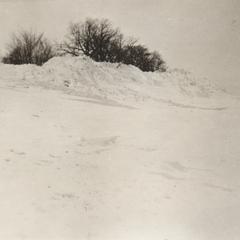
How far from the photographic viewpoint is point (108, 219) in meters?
2.72

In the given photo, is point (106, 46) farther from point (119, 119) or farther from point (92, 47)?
point (119, 119)

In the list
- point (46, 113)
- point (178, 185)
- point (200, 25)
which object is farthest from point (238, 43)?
point (46, 113)

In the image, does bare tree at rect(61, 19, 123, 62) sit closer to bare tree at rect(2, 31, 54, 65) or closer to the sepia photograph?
the sepia photograph

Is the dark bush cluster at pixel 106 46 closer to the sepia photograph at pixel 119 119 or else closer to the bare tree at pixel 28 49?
the sepia photograph at pixel 119 119

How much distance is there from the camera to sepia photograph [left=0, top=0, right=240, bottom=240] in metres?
2.72

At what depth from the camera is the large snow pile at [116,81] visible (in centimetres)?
295

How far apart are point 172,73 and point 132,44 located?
28 cm

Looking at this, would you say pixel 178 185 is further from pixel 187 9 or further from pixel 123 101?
pixel 187 9

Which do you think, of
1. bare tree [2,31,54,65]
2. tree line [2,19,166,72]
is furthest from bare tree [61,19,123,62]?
bare tree [2,31,54,65]

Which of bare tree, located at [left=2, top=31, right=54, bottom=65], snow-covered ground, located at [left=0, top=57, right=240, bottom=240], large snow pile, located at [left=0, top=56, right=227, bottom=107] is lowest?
snow-covered ground, located at [left=0, top=57, right=240, bottom=240]

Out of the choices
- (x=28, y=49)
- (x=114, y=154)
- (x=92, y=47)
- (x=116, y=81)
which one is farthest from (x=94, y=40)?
(x=114, y=154)

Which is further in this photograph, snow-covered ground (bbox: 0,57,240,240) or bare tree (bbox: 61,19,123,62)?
bare tree (bbox: 61,19,123,62)

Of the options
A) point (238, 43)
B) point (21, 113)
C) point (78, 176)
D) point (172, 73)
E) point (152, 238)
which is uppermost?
point (238, 43)

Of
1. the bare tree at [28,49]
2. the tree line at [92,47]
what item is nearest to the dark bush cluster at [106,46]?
the tree line at [92,47]
